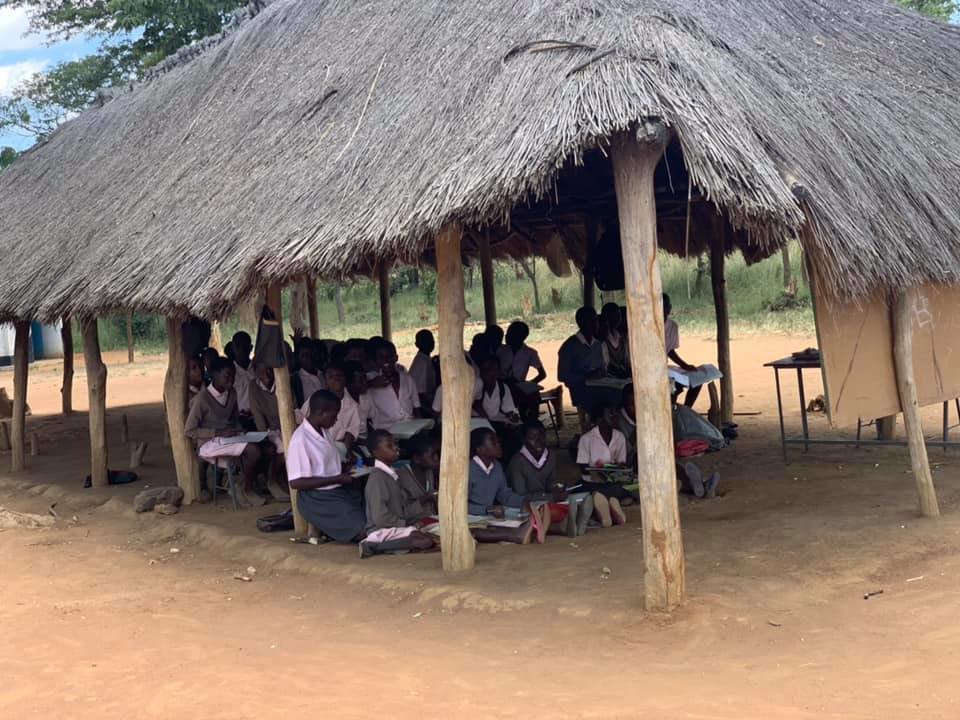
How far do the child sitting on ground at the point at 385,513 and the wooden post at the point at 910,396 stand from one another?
3.38 meters

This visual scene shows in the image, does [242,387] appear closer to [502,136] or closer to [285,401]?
[285,401]

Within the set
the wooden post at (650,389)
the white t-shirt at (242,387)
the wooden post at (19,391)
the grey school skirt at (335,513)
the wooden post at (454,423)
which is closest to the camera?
the wooden post at (650,389)

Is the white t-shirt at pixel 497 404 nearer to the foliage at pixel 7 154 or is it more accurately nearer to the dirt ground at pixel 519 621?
the dirt ground at pixel 519 621

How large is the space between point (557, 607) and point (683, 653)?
893 mm

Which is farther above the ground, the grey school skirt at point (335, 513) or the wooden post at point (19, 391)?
the wooden post at point (19, 391)

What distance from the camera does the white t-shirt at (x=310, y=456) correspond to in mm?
7094

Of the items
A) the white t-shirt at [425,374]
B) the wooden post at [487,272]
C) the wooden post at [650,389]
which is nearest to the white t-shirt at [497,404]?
the white t-shirt at [425,374]

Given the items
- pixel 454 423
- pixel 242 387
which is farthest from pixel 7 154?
pixel 454 423

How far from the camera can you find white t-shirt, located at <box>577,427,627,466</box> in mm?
8078

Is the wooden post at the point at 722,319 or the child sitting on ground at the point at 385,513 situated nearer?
the child sitting on ground at the point at 385,513

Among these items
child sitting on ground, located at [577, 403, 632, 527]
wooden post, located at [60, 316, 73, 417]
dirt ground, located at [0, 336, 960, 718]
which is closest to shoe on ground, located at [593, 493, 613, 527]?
dirt ground, located at [0, 336, 960, 718]

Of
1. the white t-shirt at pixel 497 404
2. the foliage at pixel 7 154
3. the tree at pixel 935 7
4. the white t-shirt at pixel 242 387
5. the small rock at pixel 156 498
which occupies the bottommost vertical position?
the small rock at pixel 156 498

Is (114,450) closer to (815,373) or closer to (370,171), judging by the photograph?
(370,171)

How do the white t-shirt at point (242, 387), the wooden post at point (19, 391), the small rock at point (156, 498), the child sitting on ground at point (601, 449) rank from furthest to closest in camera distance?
the wooden post at point (19, 391)
the white t-shirt at point (242, 387)
the small rock at point (156, 498)
the child sitting on ground at point (601, 449)
